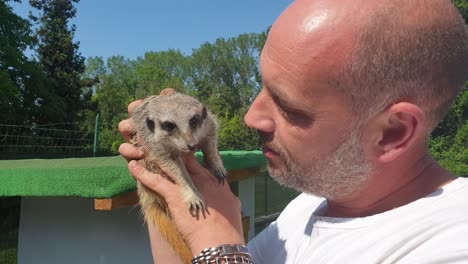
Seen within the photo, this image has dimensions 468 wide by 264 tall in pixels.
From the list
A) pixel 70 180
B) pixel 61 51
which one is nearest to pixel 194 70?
pixel 61 51

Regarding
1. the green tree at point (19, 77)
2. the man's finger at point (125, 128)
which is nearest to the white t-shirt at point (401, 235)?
the man's finger at point (125, 128)

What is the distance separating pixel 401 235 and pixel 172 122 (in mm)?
1650

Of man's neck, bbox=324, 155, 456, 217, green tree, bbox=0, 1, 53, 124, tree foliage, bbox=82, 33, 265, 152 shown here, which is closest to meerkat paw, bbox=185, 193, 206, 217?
man's neck, bbox=324, 155, 456, 217

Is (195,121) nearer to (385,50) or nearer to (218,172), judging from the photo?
(218,172)

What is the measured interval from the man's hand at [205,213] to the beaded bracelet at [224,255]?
42 millimetres

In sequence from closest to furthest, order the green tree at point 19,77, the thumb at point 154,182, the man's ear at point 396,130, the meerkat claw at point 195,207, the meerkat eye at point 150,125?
the man's ear at point 396,130 < the meerkat claw at point 195,207 < the thumb at point 154,182 < the meerkat eye at point 150,125 < the green tree at point 19,77

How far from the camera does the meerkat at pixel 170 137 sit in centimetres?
222

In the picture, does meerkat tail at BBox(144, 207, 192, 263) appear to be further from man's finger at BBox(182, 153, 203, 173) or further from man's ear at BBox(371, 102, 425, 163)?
man's ear at BBox(371, 102, 425, 163)

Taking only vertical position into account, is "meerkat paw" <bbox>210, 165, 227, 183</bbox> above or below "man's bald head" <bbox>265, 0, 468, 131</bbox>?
Result: above

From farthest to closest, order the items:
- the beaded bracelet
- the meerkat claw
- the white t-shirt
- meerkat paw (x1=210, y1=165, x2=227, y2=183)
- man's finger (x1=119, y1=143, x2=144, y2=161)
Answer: meerkat paw (x1=210, y1=165, x2=227, y2=183) < man's finger (x1=119, y1=143, x2=144, y2=161) < the meerkat claw < the beaded bracelet < the white t-shirt

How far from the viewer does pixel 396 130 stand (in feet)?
3.99

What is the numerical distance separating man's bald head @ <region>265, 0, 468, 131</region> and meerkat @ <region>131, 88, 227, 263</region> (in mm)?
1060

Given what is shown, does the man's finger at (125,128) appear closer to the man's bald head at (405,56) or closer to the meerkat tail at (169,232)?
the meerkat tail at (169,232)

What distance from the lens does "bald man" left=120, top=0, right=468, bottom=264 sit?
44.5 inches
